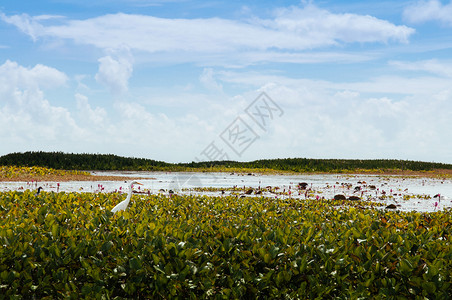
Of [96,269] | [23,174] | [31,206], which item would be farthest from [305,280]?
[23,174]

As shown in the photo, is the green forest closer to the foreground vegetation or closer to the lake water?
the lake water

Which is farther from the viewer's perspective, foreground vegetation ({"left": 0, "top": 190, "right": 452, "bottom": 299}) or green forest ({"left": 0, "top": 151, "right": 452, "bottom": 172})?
green forest ({"left": 0, "top": 151, "right": 452, "bottom": 172})

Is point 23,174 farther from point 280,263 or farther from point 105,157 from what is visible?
point 280,263

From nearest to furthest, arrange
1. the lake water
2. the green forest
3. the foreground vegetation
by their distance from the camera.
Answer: the foreground vegetation → the lake water → the green forest

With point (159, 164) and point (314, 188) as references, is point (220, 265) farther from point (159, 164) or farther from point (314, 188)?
point (159, 164)

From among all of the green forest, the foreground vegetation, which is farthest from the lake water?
the green forest

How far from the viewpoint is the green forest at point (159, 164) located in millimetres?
46500

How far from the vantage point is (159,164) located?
5147cm

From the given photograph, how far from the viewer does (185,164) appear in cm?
5569

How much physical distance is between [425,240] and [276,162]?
171ft

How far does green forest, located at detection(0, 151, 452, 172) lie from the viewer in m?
46.5

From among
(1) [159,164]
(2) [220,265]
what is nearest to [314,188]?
(2) [220,265]

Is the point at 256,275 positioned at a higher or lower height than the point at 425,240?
lower

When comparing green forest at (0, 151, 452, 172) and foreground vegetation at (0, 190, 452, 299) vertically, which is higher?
green forest at (0, 151, 452, 172)
